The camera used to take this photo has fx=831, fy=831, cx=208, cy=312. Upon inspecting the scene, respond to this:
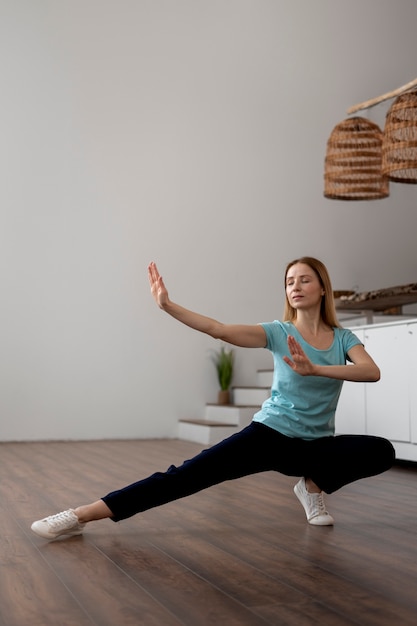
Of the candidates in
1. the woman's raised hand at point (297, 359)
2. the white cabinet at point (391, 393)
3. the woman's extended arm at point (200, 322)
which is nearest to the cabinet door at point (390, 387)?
the white cabinet at point (391, 393)

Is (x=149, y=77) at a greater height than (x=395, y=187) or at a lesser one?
greater

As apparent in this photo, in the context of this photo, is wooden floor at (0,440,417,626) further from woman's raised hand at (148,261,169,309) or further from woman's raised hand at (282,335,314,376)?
woman's raised hand at (148,261,169,309)

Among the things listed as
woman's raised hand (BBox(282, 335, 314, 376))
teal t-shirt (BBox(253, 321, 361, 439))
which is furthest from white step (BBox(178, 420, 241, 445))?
woman's raised hand (BBox(282, 335, 314, 376))

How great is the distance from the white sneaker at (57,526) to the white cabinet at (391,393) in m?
2.85

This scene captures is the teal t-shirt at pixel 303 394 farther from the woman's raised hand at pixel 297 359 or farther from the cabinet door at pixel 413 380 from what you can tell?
the cabinet door at pixel 413 380

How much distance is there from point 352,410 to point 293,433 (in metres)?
3.01

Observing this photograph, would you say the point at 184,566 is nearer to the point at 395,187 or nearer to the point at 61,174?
the point at 61,174

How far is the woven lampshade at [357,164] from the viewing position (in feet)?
19.6

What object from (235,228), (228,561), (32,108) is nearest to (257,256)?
(235,228)

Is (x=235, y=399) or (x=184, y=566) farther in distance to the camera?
(x=235, y=399)

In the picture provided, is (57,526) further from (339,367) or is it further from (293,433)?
(339,367)

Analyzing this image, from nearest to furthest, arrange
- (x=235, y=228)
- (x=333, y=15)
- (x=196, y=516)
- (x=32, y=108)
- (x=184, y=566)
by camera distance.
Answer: (x=184, y=566) → (x=196, y=516) → (x=32, y=108) → (x=235, y=228) → (x=333, y=15)

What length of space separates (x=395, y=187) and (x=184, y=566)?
6.61 meters

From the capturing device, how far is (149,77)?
24.5 ft
